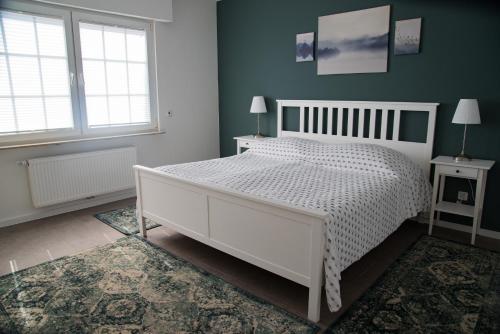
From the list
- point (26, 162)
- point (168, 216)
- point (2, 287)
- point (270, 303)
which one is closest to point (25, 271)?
point (2, 287)

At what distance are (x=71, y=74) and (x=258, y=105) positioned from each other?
6.81ft

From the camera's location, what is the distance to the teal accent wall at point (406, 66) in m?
2.97

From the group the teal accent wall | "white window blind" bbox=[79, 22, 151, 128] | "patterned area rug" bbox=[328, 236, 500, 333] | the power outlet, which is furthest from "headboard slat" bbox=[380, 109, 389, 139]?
"white window blind" bbox=[79, 22, 151, 128]

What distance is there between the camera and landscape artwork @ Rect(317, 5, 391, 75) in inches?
135

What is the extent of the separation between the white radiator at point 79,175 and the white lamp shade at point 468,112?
333 cm

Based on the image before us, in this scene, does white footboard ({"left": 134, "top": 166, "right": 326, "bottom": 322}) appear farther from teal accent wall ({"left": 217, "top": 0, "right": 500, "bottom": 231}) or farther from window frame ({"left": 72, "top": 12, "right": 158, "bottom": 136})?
teal accent wall ({"left": 217, "top": 0, "right": 500, "bottom": 231})

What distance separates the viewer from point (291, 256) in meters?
2.07

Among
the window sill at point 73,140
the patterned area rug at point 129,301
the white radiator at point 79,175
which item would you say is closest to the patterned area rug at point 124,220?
the white radiator at point 79,175

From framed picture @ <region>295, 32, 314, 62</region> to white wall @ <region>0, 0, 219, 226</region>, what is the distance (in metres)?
1.40

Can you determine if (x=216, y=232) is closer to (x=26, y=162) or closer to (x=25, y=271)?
(x=25, y=271)

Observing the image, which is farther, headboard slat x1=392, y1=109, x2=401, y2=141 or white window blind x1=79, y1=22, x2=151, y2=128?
white window blind x1=79, y1=22, x2=151, y2=128

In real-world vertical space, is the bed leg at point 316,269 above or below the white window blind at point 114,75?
below

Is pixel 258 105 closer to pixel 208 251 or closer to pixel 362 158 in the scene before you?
pixel 362 158

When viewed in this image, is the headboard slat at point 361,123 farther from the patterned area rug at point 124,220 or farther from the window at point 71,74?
the window at point 71,74
